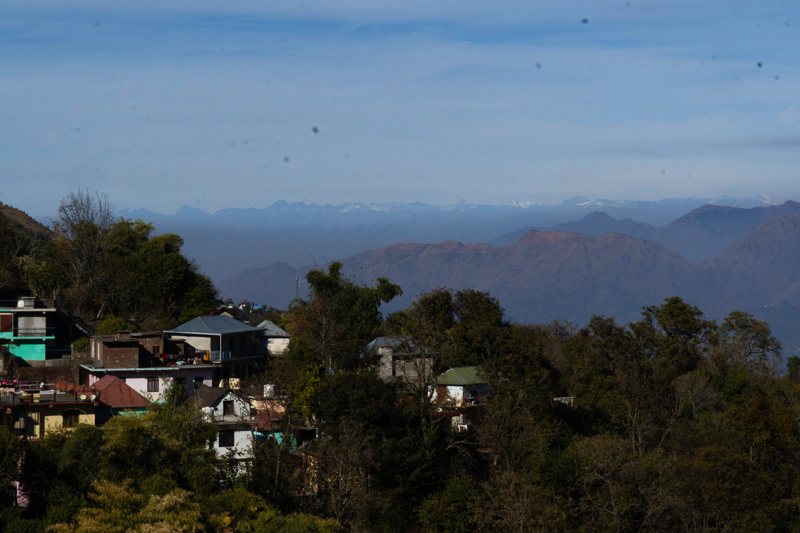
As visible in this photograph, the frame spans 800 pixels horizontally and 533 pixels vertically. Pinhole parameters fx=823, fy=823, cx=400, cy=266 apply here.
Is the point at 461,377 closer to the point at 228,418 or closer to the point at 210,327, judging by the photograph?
the point at 228,418

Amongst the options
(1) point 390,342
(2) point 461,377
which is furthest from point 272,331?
(2) point 461,377

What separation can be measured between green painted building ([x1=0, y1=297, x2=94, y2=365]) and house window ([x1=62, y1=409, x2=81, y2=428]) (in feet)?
40.2

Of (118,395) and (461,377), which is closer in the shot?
(118,395)

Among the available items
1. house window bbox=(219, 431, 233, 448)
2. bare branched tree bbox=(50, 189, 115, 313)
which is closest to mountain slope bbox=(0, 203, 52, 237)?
bare branched tree bbox=(50, 189, 115, 313)

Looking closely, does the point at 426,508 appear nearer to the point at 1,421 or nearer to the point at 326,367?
the point at 326,367

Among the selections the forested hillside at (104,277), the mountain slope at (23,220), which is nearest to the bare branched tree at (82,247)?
the forested hillside at (104,277)

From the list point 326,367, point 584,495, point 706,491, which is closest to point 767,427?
point 706,491

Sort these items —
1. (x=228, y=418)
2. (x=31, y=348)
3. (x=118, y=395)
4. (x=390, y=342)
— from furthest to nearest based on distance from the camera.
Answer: (x=390, y=342)
(x=31, y=348)
(x=228, y=418)
(x=118, y=395)

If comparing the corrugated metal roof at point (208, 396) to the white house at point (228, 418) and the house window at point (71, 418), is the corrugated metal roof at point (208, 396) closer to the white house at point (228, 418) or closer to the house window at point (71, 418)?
the white house at point (228, 418)

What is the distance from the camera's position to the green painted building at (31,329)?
173 feet

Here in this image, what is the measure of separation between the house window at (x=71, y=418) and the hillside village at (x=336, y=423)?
12cm

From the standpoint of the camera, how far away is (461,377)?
187ft

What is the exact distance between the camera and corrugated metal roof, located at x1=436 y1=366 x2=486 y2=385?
56.2m

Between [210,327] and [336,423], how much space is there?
17.2 meters
